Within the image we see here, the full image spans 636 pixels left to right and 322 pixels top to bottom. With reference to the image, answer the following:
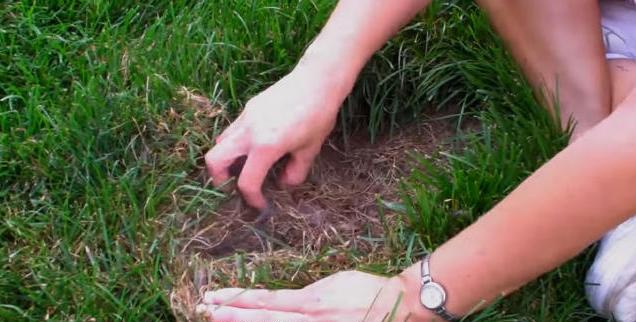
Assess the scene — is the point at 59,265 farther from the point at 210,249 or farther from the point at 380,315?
the point at 380,315

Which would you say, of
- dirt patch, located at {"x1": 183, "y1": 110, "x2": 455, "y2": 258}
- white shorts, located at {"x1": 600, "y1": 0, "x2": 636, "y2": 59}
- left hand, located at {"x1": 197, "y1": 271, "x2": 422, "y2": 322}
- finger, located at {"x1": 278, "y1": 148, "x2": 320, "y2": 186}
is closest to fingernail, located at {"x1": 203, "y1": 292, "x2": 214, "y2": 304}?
left hand, located at {"x1": 197, "y1": 271, "x2": 422, "y2": 322}

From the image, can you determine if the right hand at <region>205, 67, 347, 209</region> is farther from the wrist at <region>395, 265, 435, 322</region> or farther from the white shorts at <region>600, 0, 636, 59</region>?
the white shorts at <region>600, 0, 636, 59</region>

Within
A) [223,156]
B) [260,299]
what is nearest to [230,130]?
[223,156]

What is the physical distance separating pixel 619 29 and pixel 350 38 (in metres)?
0.52

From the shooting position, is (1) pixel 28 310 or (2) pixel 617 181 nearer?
(2) pixel 617 181

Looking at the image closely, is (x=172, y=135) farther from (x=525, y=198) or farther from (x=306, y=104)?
(x=525, y=198)

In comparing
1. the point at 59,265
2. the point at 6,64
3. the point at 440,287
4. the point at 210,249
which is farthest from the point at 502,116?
the point at 6,64

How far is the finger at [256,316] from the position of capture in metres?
1.30

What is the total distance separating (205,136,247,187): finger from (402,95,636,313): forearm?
1.09 feet

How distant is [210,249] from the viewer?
4.82 feet

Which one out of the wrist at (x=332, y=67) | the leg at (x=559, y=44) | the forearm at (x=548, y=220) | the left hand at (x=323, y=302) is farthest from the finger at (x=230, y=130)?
the leg at (x=559, y=44)

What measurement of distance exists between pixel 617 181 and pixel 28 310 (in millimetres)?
806

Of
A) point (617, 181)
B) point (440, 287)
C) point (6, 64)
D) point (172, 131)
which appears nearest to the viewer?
point (617, 181)

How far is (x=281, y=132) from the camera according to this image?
4.66ft
